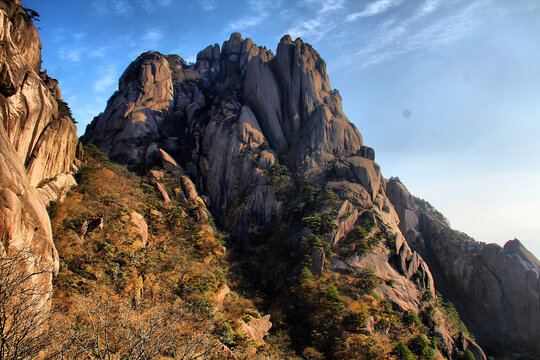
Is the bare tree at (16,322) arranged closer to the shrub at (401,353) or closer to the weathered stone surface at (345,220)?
the shrub at (401,353)

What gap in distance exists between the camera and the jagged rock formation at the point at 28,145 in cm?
1401

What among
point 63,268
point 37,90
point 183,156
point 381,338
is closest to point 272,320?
point 381,338

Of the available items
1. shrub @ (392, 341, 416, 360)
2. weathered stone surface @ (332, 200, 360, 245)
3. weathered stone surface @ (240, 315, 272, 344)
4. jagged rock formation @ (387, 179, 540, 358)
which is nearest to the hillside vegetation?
shrub @ (392, 341, 416, 360)

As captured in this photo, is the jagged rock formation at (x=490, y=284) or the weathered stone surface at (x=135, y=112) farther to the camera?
the weathered stone surface at (x=135, y=112)

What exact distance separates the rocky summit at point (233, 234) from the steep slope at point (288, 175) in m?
0.26

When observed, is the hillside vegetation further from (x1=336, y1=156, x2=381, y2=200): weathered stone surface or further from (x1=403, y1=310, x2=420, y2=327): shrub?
(x1=336, y1=156, x2=381, y2=200): weathered stone surface

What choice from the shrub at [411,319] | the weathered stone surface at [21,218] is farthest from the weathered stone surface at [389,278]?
the weathered stone surface at [21,218]

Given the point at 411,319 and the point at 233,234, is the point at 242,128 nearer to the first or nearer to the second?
the point at 233,234

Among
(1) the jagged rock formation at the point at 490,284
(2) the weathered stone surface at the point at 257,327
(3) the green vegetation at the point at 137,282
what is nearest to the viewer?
(3) the green vegetation at the point at 137,282

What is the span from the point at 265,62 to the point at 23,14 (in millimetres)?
44189

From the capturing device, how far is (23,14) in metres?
21.6

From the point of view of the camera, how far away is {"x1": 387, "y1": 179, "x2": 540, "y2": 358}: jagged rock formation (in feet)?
121

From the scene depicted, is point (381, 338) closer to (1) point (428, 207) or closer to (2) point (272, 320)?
(2) point (272, 320)

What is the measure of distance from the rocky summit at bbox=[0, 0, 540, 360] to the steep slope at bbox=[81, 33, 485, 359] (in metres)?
0.26
